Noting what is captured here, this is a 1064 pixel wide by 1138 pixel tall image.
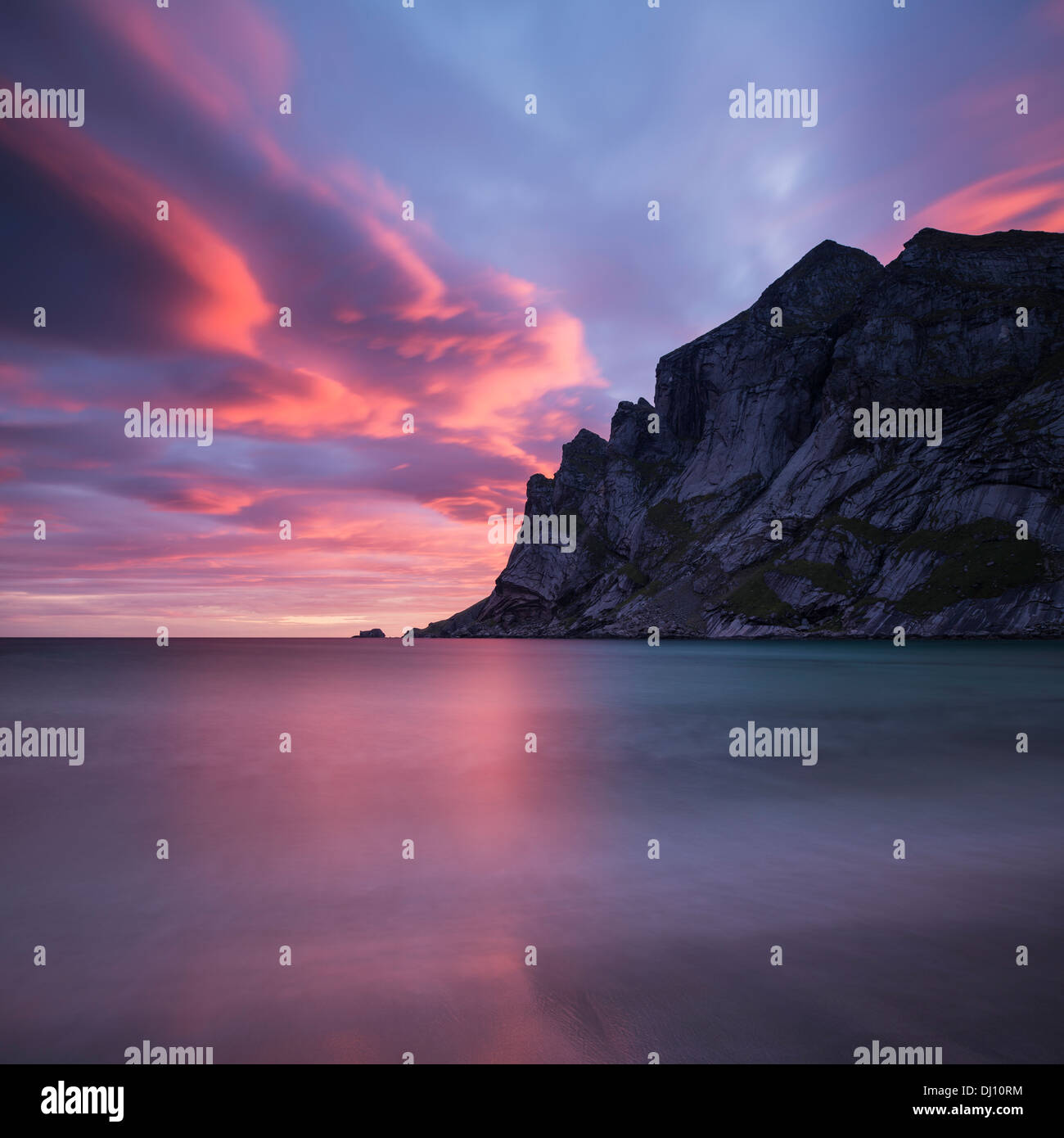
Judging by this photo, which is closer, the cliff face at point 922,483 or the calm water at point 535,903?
the calm water at point 535,903

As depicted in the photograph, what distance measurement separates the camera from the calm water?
6.15 meters

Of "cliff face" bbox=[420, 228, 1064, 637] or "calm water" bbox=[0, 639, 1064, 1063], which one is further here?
"cliff face" bbox=[420, 228, 1064, 637]

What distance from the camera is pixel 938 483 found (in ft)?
504

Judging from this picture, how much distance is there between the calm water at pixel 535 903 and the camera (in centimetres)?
615

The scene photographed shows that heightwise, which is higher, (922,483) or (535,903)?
(922,483)

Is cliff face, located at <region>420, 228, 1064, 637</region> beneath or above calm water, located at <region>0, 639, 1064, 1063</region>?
above

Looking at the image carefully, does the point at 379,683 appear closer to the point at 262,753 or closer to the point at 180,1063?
the point at 262,753

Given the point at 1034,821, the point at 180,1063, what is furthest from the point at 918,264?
the point at 180,1063

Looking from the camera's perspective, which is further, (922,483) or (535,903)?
(922,483)

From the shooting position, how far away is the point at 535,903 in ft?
30.7

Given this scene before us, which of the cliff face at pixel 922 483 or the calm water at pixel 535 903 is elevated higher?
the cliff face at pixel 922 483

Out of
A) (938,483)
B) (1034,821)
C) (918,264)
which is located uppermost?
(918,264)
